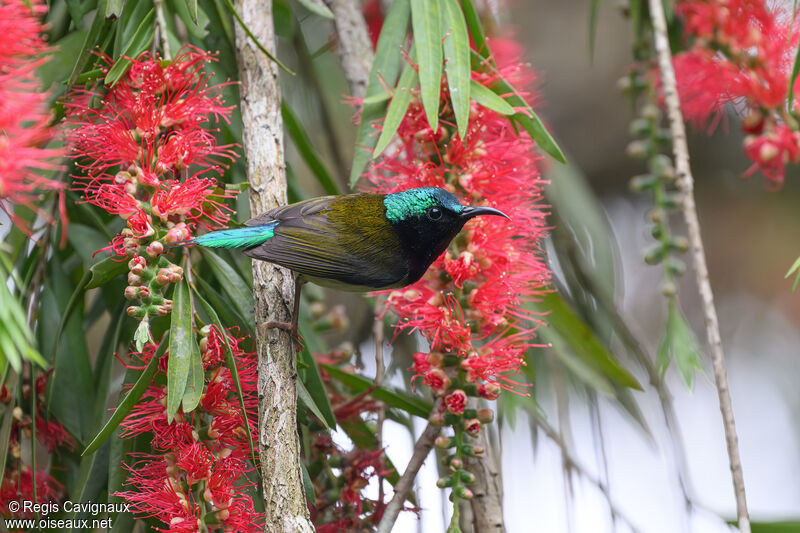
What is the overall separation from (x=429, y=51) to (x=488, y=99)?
0.22m

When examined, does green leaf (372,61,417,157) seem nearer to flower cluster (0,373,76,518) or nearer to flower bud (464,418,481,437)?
flower bud (464,418,481,437)

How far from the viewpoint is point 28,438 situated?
251 centimetres

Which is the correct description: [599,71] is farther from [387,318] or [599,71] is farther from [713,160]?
[387,318]

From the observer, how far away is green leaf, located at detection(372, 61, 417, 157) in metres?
2.33

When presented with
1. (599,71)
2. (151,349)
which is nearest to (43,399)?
(151,349)

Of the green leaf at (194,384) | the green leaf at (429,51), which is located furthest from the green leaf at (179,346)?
the green leaf at (429,51)

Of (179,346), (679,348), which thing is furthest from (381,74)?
(679,348)

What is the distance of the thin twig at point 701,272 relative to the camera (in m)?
2.15

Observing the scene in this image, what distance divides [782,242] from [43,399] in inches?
169

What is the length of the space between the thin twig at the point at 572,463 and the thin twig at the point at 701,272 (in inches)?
25.7

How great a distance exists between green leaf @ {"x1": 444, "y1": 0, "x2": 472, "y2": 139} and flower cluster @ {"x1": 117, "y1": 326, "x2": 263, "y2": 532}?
2.82 ft

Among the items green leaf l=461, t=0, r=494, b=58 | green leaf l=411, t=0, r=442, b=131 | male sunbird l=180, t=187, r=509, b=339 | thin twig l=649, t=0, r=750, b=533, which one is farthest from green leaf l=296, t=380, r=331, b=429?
green leaf l=461, t=0, r=494, b=58

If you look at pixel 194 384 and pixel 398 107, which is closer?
pixel 194 384

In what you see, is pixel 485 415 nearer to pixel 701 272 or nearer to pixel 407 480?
pixel 407 480
